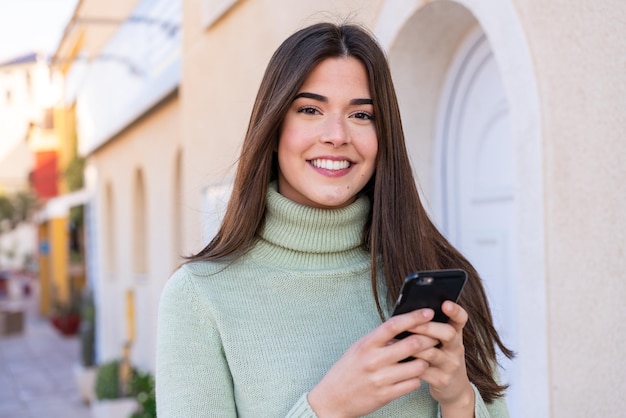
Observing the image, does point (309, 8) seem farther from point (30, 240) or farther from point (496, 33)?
point (30, 240)

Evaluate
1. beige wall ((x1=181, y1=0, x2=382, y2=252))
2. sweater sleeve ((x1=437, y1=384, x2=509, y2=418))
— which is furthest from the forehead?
beige wall ((x1=181, y1=0, x2=382, y2=252))

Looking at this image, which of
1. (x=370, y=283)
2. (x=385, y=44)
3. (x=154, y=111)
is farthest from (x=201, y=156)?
(x=370, y=283)

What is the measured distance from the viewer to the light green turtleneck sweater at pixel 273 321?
1.67m

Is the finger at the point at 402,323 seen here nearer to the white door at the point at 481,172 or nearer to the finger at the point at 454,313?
the finger at the point at 454,313

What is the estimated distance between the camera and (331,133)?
1761 mm

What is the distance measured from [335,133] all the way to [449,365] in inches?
21.4

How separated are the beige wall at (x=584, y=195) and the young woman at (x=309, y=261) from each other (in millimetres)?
723

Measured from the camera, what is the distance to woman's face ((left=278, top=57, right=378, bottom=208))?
1.78m

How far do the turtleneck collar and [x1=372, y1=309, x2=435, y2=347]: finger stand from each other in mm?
488

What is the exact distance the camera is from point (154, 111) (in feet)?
28.8

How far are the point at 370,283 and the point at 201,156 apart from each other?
4.10 m

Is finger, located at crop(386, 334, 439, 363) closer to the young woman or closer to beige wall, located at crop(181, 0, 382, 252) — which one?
the young woman

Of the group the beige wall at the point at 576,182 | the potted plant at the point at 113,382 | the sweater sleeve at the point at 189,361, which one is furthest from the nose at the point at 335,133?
the potted plant at the point at 113,382

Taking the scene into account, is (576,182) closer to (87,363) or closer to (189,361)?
(189,361)
